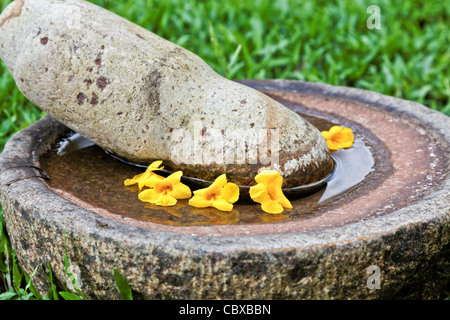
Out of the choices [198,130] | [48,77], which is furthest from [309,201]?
[48,77]

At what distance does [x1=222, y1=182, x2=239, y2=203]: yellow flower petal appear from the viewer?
263cm

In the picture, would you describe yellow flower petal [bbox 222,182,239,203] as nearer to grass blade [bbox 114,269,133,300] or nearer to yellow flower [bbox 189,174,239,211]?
yellow flower [bbox 189,174,239,211]

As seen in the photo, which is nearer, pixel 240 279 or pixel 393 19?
pixel 240 279

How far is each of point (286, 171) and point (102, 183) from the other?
935mm

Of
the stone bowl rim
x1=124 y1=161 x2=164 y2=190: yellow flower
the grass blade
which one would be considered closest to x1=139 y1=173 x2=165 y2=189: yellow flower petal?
x1=124 y1=161 x2=164 y2=190: yellow flower

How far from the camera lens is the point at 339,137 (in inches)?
129

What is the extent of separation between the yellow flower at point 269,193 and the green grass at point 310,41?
2.41 meters

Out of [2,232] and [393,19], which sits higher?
[393,19]

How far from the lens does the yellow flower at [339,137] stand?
326 centimetres

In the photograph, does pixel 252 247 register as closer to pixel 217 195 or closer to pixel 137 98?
pixel 217 195

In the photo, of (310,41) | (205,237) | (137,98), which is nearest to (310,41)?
(310,41)
